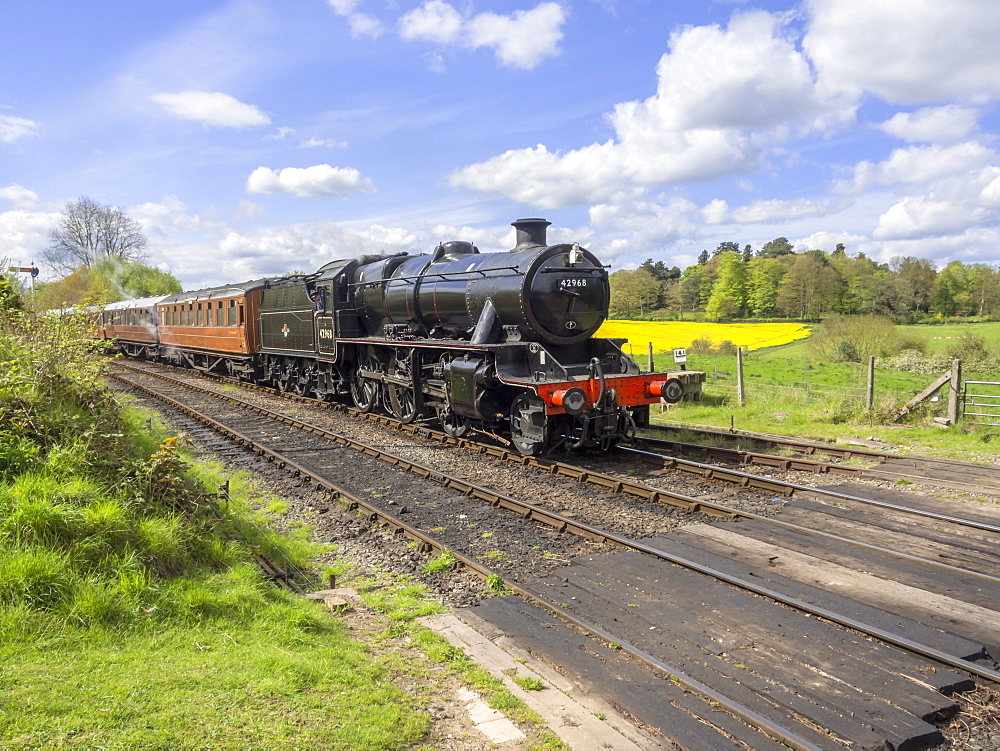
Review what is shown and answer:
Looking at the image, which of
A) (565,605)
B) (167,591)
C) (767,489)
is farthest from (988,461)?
(167,591)

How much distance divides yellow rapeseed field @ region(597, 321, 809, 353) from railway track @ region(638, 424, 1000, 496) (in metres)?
24.7

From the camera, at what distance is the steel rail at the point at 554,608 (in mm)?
3779

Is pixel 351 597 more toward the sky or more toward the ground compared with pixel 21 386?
more toward the ground

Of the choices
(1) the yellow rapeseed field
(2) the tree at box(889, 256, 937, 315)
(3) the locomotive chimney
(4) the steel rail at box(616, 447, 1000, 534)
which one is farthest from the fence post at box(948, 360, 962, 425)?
(2) the tree at box(889, 256, 937, 315)

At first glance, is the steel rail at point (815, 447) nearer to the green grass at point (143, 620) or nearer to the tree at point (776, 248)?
the green grass at point (143, 620)

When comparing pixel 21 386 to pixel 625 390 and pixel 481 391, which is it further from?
pixel 625 390

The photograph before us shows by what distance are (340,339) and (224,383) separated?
9808 mm

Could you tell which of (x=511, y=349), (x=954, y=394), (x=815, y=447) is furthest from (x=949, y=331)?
(x=511, y=349)

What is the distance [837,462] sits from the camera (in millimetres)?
10484

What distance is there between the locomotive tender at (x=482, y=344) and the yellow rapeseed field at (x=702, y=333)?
897 inches

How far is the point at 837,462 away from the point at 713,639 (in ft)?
22.2

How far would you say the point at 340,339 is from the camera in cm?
1608

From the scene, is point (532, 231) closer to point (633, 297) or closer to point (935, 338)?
point (935, 338)

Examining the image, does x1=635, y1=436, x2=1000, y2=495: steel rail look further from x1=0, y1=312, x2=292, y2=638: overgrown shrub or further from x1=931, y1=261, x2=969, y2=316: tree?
x1=931, y1=261, x2=969, y2=316: tree
